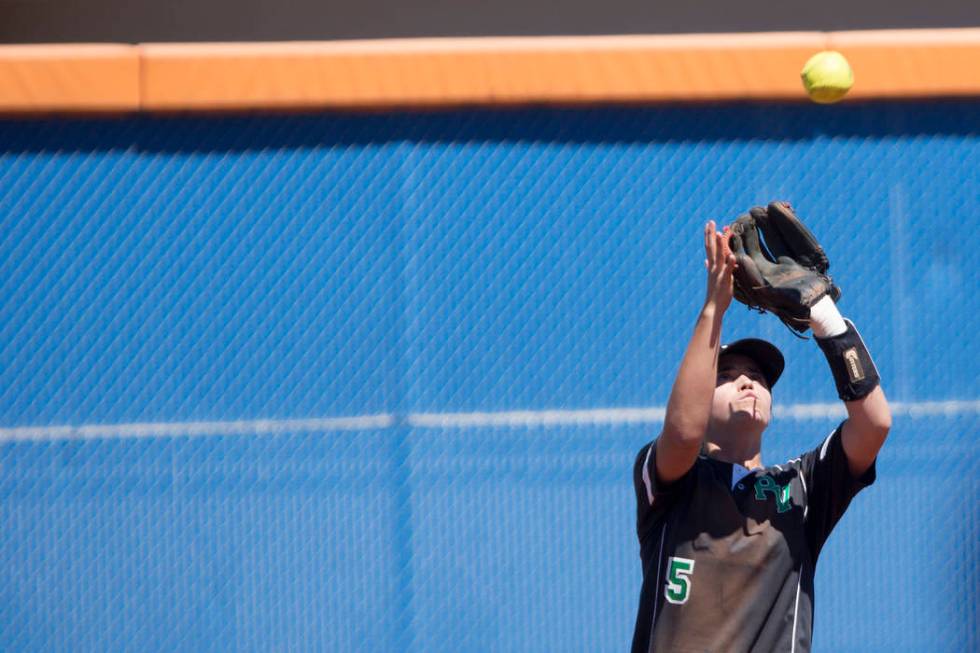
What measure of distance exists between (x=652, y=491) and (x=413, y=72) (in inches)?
87.4

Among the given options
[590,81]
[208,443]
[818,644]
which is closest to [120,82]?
[208,443]

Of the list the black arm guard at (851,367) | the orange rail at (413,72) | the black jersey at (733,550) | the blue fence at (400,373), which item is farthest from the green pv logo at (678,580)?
the orange rail at (413,72)

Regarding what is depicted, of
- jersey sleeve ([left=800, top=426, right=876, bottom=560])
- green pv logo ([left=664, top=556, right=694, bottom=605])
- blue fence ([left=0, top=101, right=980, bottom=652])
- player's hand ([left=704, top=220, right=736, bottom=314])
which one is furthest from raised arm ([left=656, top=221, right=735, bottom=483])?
blue fence ([left=0, top=101, right=980, bottom=652])

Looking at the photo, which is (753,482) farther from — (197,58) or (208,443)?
(197,58)

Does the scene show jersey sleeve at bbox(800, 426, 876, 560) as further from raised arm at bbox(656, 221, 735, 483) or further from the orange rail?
the orange rail

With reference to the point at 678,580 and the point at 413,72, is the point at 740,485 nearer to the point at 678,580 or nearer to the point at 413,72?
the point at 678,580

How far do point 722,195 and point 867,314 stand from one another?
691mm

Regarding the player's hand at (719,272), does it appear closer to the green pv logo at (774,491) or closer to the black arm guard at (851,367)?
the black arm guard at (851,367)

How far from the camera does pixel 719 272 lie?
8.17ft

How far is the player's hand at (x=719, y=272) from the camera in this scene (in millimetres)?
2484

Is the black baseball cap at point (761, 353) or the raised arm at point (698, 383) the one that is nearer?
the raised arm at point (698, 383)

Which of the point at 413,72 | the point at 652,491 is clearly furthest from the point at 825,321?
the point at 413,72

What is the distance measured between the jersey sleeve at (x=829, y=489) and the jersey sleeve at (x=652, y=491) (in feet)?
0.92

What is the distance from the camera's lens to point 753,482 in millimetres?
2635
